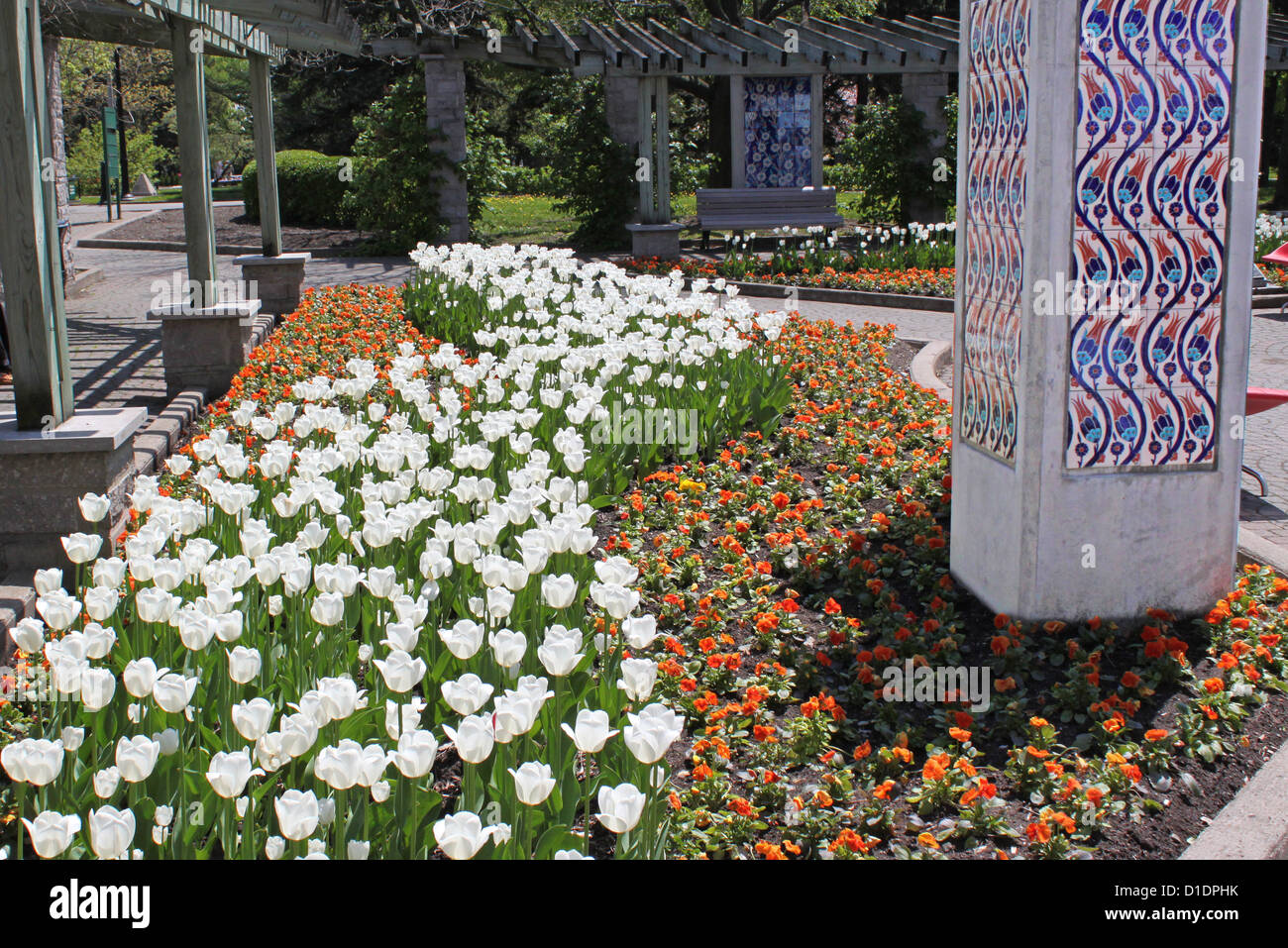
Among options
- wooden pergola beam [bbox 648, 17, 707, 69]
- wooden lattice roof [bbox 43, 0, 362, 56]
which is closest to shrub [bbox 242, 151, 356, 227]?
wooden pergola beam [bbox 648, 17, 707, 69]

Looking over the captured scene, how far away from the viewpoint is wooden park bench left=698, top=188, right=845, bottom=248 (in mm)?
18078

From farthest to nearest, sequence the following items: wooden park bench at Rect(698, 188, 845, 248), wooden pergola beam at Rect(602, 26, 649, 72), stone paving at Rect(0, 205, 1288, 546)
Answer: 1. wooden park bench at Rect(698, 188, 845, 248)
2. wooden pergola beam at Rect(602, 26, 649, 72)
3. stone paving at Rect(0, 205, 1288, 546)

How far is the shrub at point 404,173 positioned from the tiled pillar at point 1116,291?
49.9 ft

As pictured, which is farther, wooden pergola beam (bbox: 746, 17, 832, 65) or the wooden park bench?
the wooden park bench

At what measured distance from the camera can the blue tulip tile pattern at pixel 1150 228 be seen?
4152 mm

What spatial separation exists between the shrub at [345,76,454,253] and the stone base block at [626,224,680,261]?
366cm

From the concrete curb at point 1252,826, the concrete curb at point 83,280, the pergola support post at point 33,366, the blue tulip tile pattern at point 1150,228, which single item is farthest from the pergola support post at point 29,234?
the concrete curb at point 83,280

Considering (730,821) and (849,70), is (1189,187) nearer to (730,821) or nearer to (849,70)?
(730,821)

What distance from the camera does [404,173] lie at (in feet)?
61.5

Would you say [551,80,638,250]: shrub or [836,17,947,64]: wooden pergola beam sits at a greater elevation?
[836,17,947,64]: wooden pergola beam

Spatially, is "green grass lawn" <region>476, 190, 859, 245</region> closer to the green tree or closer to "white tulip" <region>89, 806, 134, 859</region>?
the green tree

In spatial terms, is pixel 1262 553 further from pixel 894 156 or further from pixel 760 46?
pixel 894 156

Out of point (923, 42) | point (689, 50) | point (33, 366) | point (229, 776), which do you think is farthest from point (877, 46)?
point (229, 776)

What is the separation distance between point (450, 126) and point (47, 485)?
15.2 meters
